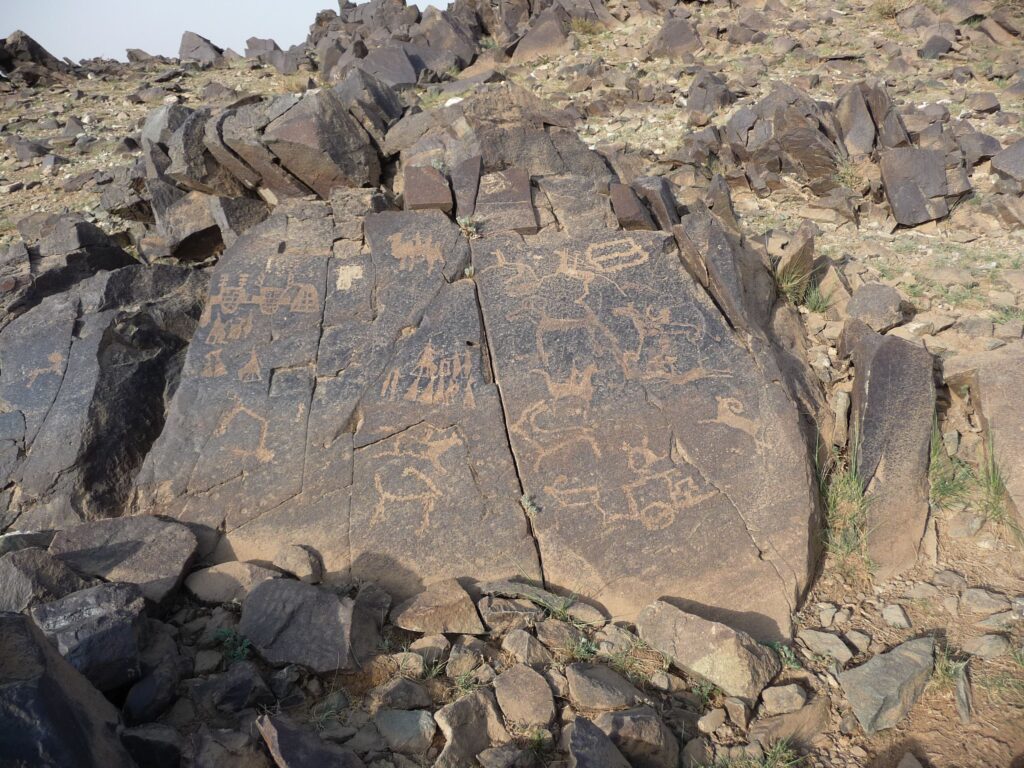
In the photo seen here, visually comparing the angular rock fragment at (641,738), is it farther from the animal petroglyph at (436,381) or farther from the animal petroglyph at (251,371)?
the animal petroglyph at (251,371)

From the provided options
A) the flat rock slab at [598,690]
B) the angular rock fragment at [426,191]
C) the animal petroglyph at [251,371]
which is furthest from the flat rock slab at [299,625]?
the angular rock fragment at [426,191]

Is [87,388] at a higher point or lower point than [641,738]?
higher

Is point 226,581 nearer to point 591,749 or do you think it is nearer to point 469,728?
point 469,728

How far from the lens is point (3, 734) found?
64.0 inches

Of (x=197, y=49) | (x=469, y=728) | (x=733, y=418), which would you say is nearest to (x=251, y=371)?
(x=469, y=728)

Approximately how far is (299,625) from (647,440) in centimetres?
174

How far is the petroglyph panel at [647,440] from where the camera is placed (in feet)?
9.77

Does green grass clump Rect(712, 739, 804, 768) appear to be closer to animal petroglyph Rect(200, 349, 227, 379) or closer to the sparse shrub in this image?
animal petroglyph Rect(200, 349, 227, 379)

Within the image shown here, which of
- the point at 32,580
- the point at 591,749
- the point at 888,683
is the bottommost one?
the point at 888,683

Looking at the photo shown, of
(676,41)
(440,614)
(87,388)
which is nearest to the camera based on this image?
(440,614)

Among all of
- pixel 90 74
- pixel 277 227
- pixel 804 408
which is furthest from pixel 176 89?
pixel 804 408

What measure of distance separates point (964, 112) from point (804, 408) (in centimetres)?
569

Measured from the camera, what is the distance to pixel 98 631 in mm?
2268

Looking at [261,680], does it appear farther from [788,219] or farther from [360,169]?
[788,219]
